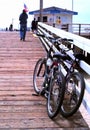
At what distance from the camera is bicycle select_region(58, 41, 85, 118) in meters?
6.08

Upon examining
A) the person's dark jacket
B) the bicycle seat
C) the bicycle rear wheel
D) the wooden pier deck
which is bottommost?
the wooden pier deck

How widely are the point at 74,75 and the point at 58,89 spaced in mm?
340

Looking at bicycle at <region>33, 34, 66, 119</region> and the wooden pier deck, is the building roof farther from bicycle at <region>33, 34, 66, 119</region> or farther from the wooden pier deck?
bicycle at <region>33, 34, 66, 119</region>

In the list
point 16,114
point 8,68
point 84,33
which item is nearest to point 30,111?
point 16,114

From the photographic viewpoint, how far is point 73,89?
→ 6359 mm

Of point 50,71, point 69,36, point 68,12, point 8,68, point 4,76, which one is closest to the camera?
point 50,71

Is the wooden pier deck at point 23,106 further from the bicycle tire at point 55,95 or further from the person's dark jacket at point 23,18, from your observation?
the person's dark jacket at point 23,18

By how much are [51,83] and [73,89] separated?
0.67 meters

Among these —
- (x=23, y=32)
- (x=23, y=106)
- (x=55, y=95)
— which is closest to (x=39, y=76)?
(x=23, y=106)

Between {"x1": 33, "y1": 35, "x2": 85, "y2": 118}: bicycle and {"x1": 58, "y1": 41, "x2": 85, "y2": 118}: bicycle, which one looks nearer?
{"x1": 58, "y1": 41, "x2": 85, "y2": 118}: bicycle

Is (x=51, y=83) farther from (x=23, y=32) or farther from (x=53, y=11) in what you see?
(x=53, y=11)

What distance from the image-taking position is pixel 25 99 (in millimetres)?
7707

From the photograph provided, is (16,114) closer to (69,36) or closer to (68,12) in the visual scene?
(69,36)

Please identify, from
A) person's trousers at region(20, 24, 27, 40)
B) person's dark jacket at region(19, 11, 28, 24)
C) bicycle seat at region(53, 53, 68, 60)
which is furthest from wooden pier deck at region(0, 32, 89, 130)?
person's dark jacket at region(19, 11, 28, 24)
